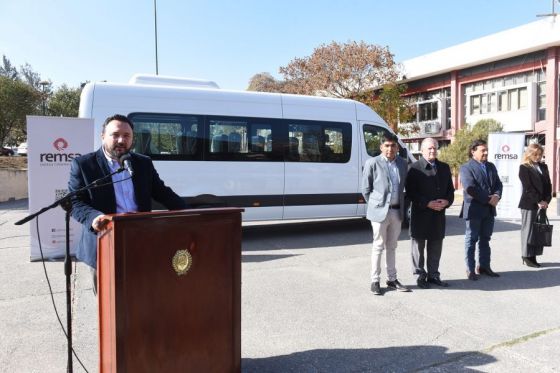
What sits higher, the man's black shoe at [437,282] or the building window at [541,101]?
the building window at [541,101]

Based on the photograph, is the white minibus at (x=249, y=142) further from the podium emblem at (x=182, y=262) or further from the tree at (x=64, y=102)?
the tree at (x=64, y=102)

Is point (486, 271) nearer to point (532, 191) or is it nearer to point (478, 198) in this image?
point (478, 198)

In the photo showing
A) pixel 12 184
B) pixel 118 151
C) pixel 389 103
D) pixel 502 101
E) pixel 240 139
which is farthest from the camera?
pixel 389 103

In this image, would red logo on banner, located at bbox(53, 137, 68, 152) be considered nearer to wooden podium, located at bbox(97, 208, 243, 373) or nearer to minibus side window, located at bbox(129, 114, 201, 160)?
minibus side window, located at bbox(129, 114, 201, 160)

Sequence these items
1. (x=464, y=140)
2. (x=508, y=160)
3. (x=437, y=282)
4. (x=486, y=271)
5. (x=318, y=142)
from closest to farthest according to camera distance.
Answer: (x=437, y=282)
(x=486, y=271)
(x=318, y=142)
(x=508, y=160)
(x=464, y=140)

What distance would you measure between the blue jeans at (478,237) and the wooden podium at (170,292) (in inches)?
170

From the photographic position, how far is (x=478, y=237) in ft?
20.7

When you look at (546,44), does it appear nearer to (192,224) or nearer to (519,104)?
(519,104)

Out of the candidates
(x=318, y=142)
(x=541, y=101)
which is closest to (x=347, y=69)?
(x=541, y=101)

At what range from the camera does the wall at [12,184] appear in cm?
2002

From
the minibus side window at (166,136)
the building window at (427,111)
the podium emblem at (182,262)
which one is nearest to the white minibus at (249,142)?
the minibus side window at (166,136)

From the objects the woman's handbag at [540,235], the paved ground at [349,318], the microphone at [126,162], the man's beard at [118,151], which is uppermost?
the man's beard at [118,151]

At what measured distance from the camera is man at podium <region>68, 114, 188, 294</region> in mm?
3051

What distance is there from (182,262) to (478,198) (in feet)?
15.4
